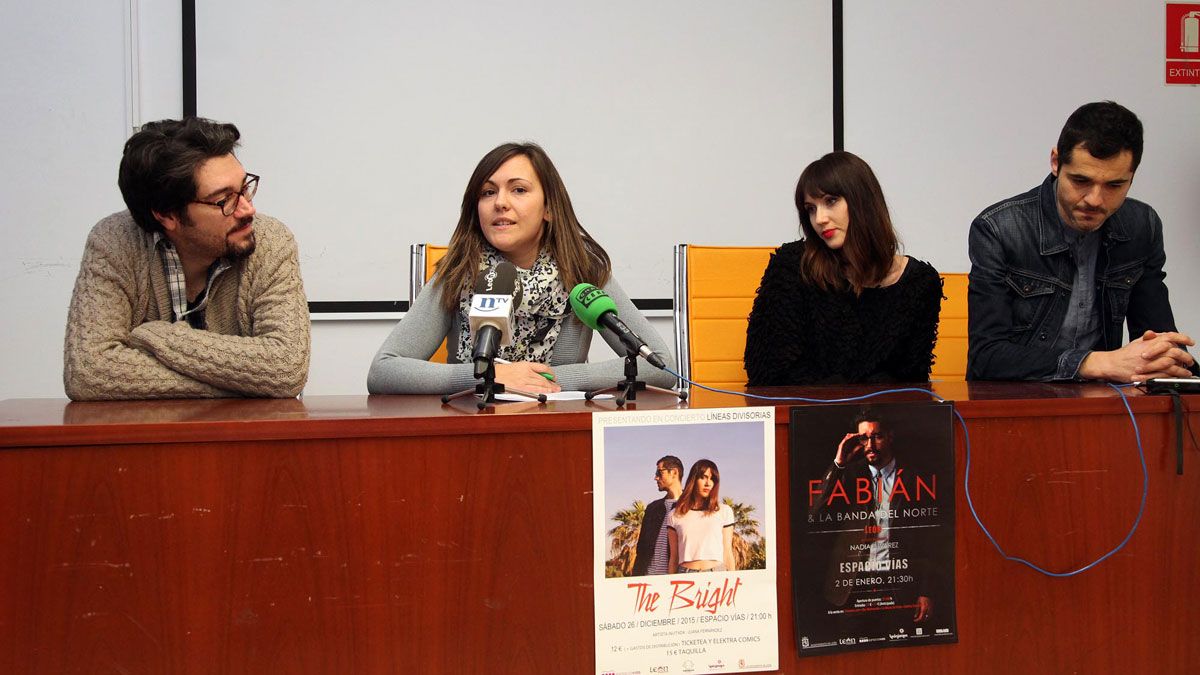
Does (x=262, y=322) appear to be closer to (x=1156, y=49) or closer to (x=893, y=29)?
(x=893, y=29)

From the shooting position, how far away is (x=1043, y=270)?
78.3 inches

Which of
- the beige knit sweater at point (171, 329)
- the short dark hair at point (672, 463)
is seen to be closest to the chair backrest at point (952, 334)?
the short dark hair at point (672, 463)

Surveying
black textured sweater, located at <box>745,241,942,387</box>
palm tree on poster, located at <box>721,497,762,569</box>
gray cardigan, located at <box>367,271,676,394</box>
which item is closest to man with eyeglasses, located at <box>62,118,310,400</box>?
gray cardigan, located at <box>367,271,676,394</box>

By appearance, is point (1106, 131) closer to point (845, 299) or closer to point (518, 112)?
point (845, 299)

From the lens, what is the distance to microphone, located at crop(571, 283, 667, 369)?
4.12 feet

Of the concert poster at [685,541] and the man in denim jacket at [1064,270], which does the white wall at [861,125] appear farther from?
the concert poster at [685,541]

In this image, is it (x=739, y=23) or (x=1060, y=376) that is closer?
(x=1060, y=376)

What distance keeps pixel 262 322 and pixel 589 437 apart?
0.84 m

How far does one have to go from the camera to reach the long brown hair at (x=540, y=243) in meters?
1.90

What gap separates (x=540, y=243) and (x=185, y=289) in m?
0.70

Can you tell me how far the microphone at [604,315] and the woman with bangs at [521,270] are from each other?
495mm

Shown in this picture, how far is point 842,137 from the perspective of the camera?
343 cm

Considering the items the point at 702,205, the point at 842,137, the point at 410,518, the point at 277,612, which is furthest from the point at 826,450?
the point at 842,137

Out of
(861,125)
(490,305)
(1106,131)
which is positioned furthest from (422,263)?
(861,125)
